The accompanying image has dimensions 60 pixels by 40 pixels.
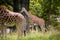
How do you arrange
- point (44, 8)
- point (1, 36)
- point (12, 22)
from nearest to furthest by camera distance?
1. point (1, 36)
2. point (12, 22)
3. point (44, 8)

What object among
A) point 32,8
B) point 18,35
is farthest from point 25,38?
point 32,8

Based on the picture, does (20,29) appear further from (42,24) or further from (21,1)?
(42,24)

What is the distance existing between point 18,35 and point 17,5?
6.27 m

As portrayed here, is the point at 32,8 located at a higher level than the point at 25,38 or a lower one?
lower

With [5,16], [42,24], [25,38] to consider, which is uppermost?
[5,16]

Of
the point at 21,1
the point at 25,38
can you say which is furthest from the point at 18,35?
the point at 21,1

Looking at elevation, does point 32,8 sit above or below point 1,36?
below

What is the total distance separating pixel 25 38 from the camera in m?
9.75

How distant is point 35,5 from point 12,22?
1917 cm

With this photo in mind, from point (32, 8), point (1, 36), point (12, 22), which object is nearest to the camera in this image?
point (1, 36)

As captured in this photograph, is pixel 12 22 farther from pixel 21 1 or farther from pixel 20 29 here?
pixel 21 1

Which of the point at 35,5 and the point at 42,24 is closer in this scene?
the point at 42,24

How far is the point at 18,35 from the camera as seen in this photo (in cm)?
991

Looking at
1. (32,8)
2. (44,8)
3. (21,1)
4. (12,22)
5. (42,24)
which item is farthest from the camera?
(32,8)
